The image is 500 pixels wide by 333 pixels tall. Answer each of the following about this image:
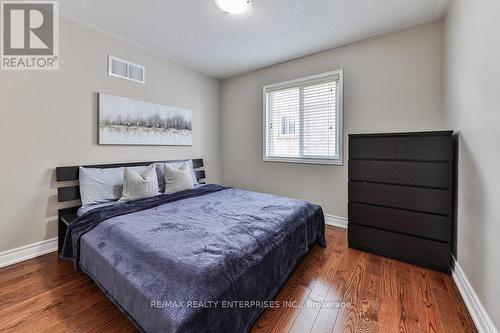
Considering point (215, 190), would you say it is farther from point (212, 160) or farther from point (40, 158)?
point (40, 158)

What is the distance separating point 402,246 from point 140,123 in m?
3.34

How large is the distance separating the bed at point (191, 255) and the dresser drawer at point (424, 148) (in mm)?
1007

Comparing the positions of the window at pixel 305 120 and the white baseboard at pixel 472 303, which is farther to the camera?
the window at pixel 305 120

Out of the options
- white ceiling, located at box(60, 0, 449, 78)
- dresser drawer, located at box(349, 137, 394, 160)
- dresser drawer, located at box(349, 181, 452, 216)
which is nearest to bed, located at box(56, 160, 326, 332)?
dresser drawer, located at box(349, 181, 452, 216)

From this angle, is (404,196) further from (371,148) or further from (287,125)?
(287,125)

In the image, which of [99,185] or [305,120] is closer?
[99,185]

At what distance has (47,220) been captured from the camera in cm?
228

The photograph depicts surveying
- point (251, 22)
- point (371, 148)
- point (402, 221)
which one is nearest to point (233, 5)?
point (251, 22)

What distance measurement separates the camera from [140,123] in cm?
296

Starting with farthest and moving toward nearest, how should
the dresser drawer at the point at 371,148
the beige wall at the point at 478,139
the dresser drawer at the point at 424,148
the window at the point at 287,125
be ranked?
1. the window at the point at 287,125
2. the dresser drawer at the point at 371,148
3. the dresser drawer at the point at 424,148
4. the beige wall at the point at 478,139

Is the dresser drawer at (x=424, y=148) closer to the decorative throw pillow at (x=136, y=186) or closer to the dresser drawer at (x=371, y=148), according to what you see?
the dresser drawer at (x=371, y=148)

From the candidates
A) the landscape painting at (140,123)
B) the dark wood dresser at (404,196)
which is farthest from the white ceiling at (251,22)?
the dark wood dresser at (404,196)

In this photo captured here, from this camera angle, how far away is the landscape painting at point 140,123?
2641 mm

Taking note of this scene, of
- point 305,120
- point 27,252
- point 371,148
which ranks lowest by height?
point 27,252
